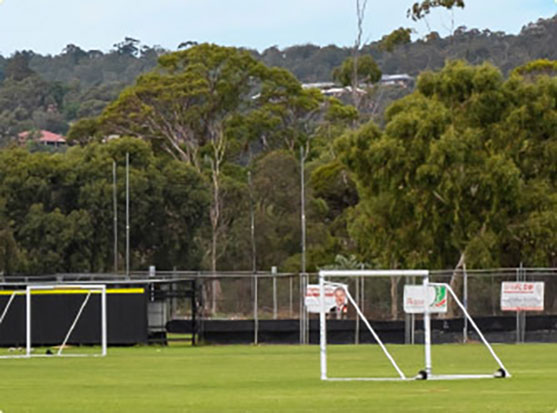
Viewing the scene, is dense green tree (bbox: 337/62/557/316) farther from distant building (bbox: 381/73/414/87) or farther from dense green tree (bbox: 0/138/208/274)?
distant building (bbox: 381/73/414/87)

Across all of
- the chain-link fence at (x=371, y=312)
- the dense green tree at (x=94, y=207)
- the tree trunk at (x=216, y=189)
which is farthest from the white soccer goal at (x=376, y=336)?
the tree trunk at (x=216, y=189)

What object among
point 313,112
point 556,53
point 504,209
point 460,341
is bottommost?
point 460,341

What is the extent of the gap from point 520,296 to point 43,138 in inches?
5096

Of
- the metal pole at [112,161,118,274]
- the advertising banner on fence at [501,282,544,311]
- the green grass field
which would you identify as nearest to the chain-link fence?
the advertising banner on fence at [501,282,544,311]

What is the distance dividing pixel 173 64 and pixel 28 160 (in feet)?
49.8

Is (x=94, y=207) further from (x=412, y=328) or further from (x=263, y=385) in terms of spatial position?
(x=263, y=385)

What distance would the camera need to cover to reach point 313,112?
102 meters

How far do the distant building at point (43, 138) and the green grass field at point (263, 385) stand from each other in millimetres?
106538

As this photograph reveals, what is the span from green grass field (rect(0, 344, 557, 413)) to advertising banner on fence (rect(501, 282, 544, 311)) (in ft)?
22.3

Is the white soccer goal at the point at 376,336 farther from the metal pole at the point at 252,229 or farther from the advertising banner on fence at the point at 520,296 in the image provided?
the metal pole at the point at 252,229

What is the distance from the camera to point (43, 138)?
170 metres

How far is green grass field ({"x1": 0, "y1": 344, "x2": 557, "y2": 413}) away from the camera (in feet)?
A: 58.6

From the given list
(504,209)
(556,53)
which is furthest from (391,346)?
(556,53)

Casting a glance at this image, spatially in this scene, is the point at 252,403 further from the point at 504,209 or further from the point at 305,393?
the point at 504,209
